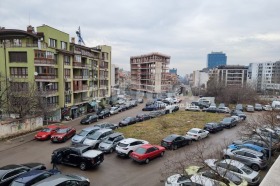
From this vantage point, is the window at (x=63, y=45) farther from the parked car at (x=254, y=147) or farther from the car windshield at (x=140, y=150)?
the parked car at (x=254, y=147)

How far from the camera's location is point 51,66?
37062 millimetres

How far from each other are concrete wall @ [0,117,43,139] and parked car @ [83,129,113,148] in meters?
10.1

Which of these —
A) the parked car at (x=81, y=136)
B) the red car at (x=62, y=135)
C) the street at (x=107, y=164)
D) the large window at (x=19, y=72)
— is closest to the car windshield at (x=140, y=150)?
the street at (x=107, y=164)

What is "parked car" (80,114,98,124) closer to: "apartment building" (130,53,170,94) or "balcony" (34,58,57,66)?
"balcony" (34,58,57,66)

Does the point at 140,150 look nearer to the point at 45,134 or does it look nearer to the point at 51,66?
the point at 45,134

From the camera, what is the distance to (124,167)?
18.2 metres

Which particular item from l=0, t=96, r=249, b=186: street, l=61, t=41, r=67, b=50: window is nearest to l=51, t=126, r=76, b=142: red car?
l=0, t=96, r=249, b=186: street

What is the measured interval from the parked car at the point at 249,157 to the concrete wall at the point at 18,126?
24339mm

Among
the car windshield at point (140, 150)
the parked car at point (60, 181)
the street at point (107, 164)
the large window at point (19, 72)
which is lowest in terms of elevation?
the street at point (107, 164)

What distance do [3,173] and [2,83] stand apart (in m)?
26.4

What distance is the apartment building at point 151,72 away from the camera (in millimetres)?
84500

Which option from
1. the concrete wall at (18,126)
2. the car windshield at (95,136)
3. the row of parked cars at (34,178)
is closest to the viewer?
the row of parked cars at (34,178)

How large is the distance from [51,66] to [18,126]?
42.9 feet

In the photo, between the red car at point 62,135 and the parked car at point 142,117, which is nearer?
the red car at point 62,135
